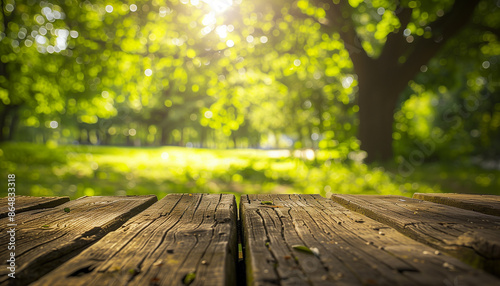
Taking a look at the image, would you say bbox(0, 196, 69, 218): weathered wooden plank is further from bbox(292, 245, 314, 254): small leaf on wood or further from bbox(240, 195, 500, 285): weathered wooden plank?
bbox(292, 245, 314, 254): small leaf on wood

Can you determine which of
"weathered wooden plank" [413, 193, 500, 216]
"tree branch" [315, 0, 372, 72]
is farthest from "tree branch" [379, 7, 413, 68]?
"weathered wooden plank" [413, 193, 500, 216]

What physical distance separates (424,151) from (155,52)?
10.6 m

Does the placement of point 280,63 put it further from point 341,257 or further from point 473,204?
point 341,257

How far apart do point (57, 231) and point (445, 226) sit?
1730 millimetres

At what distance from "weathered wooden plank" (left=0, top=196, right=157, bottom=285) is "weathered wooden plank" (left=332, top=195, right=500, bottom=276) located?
52.7 inches

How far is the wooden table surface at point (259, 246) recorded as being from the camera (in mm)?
890

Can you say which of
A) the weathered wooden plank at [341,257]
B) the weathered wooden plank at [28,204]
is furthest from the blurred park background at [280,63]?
the weathered wooden plank at [341,257]

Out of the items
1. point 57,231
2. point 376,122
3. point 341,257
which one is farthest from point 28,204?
point 376,122

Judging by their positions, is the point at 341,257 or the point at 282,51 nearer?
the point at 341,257

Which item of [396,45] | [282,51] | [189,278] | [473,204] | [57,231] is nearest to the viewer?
[189,278]

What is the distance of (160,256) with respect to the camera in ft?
3.42

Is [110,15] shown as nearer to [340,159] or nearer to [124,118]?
[340,159]

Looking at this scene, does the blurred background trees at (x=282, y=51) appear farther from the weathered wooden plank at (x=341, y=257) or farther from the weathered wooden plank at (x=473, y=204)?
the weathered wooden plank at (x=341, y=257)

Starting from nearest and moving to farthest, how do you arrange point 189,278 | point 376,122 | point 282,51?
point 189,278 < point 376,122 < point 282,51
